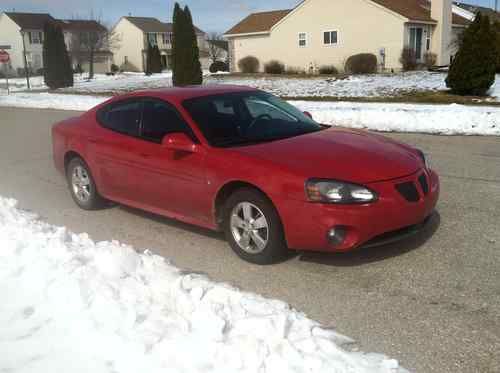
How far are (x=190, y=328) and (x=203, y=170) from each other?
1770 millimetres

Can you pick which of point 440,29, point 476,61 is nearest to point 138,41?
point 440,29

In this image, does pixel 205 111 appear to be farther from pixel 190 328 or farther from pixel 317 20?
pixel 317 20

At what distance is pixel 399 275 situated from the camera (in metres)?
4.29

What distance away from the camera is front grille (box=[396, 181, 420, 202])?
170 inches

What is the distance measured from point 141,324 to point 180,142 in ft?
6.44

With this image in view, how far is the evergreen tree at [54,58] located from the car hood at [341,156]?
3588 cm

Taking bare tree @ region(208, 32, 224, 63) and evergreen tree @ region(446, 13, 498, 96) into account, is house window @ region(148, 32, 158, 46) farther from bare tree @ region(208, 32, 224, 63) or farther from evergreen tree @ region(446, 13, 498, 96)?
evergreen tree @ region(446, 13, 498, 96)

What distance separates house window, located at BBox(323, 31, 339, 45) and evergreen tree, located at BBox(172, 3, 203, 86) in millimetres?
11451

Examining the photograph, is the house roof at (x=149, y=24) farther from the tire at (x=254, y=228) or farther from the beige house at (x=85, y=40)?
the tire at (x=254, y=228)

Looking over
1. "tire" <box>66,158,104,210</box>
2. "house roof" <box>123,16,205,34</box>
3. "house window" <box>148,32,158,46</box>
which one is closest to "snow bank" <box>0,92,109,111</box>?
"tire" <box>66,158,104,210</box>

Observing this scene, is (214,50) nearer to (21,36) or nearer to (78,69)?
(78,69)

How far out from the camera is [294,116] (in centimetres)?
580

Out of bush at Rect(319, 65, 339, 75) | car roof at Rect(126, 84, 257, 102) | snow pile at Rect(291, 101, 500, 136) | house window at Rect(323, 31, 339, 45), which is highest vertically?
house window at Rect(323, 31, 339, 45)

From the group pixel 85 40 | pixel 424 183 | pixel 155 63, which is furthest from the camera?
pixel 85 40
